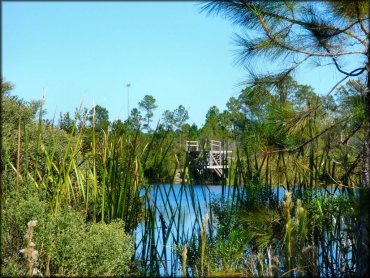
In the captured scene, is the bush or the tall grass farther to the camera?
the tall grass

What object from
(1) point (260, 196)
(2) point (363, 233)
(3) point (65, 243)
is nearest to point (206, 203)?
(1) point (260, 196)

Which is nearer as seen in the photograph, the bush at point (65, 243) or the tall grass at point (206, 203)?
the bush at point (65, 243)

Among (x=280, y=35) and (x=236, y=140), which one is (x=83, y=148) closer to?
(x=236, y=140)

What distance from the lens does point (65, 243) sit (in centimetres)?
346

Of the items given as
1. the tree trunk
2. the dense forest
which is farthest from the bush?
the tree trunk

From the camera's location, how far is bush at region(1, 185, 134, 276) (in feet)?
11.0

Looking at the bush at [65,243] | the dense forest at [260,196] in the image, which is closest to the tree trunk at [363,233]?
the dense forest at [260,196]

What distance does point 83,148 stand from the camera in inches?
231

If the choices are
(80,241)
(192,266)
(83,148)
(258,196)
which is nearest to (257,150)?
(258,196)

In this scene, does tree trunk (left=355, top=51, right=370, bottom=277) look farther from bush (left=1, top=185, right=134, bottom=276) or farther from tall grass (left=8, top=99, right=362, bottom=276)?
bush (left=1, top=185, right=134, bottom=276)

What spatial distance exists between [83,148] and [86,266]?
8.37ft

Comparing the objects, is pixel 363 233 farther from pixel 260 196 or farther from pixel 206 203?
pixel 206 203

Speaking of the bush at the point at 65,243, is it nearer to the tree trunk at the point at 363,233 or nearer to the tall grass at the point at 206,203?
the tall grass at the point at 206,203

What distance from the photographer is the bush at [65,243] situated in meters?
3.37
